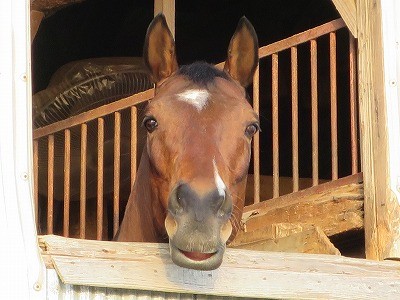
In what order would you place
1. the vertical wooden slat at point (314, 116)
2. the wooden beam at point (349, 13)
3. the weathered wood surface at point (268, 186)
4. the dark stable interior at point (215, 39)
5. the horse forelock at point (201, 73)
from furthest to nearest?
the dark stable interior at point (215, 39) → the weathered wood surface at point (268, 186) → the vertical wooden slat at point (314, 116) → the wooden beam at point (349, 13) → the horse forelock at point (201, 73)

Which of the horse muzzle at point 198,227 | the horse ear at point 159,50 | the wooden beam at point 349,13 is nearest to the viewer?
the horse muzzle at point 198,227

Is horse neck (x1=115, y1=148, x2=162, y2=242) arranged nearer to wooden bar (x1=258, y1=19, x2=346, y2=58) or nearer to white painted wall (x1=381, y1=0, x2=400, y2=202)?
white painted wall (x1=381, y1=0, x2=400, y2=202)

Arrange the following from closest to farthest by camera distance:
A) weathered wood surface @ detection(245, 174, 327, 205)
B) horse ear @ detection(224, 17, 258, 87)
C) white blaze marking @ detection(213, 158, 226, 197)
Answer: white blaze marking @ detection(213, 158, 226, 197) < horse ear @ detection(224, 17, 258, 87) < weathered wood surface @ detection(245, 174, 327, 205)

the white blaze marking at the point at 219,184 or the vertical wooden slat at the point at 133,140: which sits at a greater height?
the vertical wooden slat at the point at 133,140

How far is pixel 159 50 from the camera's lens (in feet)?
21.7

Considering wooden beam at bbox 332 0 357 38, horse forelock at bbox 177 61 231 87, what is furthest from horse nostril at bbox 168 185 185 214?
wooden beam at bbox 332 0 357 38

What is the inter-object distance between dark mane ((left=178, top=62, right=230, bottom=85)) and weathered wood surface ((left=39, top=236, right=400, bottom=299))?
3.23 feet

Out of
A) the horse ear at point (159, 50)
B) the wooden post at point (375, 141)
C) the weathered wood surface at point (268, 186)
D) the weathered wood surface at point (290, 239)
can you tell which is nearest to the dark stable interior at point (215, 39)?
the weathered wood surface at point (268, 186)

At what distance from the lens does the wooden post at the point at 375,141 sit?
21.1ft

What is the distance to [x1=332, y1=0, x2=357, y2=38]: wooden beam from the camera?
7.34 meters

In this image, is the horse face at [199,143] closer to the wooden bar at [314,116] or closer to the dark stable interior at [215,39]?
the wooden bar at [314,116]

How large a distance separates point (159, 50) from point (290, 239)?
1729 millimetres

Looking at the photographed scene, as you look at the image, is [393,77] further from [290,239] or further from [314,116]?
[290,239]

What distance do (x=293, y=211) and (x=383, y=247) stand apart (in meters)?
1.67
